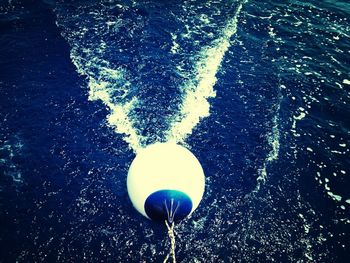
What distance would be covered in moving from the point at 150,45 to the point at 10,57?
18.2 feet

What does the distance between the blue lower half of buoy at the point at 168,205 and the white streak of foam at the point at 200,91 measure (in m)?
A: 3.52

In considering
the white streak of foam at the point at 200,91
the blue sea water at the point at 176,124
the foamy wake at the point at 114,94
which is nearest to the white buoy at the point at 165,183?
the blue sea water at the point at 176,124

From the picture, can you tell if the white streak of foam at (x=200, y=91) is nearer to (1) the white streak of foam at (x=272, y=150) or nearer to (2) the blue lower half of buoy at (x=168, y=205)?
(1) the white streak of foam at (x=272, y=150)

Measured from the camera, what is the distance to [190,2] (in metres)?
14.9

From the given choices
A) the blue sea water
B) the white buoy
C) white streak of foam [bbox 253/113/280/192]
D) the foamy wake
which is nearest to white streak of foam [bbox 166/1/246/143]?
the blue sea water

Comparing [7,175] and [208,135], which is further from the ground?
[208,135]

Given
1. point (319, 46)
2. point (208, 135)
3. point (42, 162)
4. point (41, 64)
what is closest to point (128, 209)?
point (42, 162)

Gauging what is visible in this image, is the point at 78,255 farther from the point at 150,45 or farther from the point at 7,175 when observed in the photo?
the point at 150,45

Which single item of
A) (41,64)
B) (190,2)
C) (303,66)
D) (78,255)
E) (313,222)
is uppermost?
(190,2)

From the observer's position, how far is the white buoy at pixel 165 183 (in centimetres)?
519

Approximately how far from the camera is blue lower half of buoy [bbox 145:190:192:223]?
205 inches

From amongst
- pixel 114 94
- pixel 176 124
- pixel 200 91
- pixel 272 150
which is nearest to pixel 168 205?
pixel 176 124

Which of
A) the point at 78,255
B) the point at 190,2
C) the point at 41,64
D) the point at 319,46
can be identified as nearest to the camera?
the point at 78,255

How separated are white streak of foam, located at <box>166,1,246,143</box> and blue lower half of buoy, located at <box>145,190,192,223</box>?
3524mm
